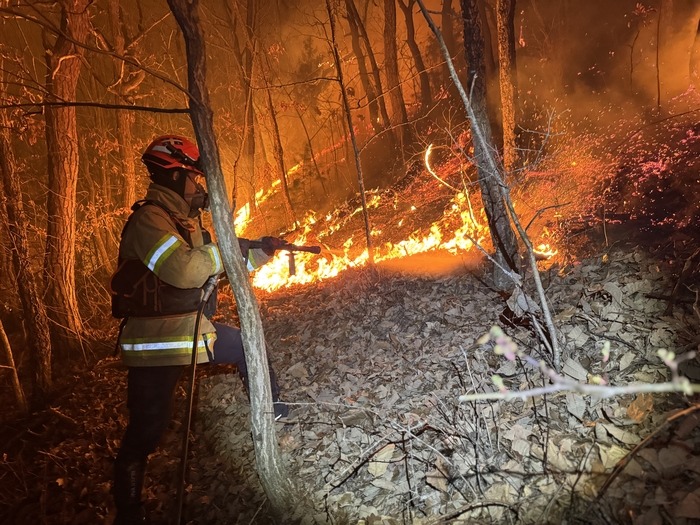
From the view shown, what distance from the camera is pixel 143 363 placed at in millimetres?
3371

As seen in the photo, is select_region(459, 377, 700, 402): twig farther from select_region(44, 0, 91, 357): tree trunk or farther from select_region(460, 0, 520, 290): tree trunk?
select_region(44, 0, 91, 357): tree trunk

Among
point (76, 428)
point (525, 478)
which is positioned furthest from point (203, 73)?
point (76, 428)

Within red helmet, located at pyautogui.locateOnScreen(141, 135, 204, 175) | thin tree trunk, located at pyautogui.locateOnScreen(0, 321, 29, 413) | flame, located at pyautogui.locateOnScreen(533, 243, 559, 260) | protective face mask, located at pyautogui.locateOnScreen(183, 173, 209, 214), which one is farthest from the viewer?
thin tree trunk, located at pyautogui.locateOnScreen(0, 321, 29, 413)

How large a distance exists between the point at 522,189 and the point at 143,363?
7779mm

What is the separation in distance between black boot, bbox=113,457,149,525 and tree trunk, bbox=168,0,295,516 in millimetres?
1146

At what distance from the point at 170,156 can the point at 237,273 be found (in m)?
1.52

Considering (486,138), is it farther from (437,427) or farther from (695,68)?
(695,68)

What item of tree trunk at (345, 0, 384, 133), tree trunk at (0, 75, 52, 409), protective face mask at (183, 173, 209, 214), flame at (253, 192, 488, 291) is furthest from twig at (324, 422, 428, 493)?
tree trunk at (345, 0, 384, 133)

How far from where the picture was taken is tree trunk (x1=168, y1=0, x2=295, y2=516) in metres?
2.76

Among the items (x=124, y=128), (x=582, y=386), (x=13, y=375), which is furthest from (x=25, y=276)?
(x=582, y=386)

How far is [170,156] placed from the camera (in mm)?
3682

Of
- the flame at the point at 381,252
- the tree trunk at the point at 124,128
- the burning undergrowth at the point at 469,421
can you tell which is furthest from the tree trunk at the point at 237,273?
the tree trunk at the point at 124,128

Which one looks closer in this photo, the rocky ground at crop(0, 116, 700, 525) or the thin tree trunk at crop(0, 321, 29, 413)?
the rocky ground at crop(0, 116, 700, 525)

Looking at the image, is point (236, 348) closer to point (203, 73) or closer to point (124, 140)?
point (203, 73)
